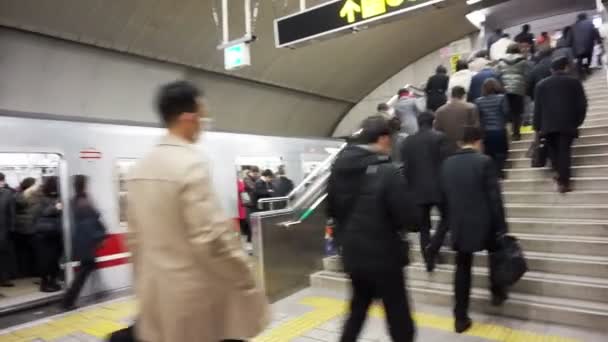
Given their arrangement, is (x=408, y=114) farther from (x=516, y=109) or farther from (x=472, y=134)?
(x=472, y=134)

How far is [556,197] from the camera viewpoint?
4586mm

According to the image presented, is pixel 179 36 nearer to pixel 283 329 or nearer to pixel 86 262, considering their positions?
pixel 86 262

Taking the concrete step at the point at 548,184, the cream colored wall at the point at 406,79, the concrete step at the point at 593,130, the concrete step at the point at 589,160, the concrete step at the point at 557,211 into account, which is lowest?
the concrete step at the point at 557,211

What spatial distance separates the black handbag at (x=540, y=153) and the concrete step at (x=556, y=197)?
1.41 feet

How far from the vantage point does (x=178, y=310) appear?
154cm

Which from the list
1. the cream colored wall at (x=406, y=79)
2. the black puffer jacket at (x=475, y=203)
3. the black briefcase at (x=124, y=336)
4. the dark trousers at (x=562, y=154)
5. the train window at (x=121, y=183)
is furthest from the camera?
the cream colored wall at (x=406, y=79)

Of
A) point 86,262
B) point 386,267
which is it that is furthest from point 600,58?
point 86,262

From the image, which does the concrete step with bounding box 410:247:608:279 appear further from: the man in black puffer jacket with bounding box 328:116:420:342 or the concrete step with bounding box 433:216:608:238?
the man in black puffer jacket with bounding box 328:116:420:342

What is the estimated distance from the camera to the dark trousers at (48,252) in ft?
18.4

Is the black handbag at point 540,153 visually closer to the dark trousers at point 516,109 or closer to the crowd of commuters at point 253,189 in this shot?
the dark trousers at point 516,109

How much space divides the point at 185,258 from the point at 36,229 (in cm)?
501

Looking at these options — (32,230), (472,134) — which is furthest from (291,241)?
(32,230)

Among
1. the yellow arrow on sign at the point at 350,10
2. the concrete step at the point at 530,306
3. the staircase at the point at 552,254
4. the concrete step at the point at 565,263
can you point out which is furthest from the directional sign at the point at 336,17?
the concrete step at the point at 530,306

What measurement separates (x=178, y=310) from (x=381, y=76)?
1535 cm
